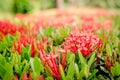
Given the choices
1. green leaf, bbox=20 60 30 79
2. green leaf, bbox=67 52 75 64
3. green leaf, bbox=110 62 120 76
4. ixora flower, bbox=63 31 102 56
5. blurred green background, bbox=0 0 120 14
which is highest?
ixora flower, bbox=63 31 102 56

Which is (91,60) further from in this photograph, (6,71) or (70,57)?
(6,71)

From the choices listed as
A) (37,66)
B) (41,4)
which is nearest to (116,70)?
(37,66)

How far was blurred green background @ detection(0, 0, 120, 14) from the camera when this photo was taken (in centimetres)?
1805

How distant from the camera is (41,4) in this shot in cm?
2381

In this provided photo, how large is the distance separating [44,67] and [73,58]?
286 mm

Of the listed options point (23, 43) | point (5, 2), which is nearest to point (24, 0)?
point (5, 2)

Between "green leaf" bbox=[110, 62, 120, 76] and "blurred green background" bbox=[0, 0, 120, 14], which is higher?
"green leaf" bbox=[110, 62, 120, 76]

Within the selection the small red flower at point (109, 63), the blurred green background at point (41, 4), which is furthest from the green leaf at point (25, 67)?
the blurred green background at point (41, 4)

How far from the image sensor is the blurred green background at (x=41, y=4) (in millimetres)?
18048

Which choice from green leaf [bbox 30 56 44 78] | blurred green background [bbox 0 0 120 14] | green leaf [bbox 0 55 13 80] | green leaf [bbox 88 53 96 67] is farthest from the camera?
blurred green background [bbox 0 0 120 14]

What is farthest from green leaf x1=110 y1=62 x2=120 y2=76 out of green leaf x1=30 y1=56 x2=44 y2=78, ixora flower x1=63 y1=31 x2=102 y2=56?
green leaf x1=30 y1=56 x2=44 y2=78

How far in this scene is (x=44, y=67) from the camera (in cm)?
246

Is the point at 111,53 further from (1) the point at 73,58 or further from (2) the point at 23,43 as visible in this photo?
(2) the point at 23,43

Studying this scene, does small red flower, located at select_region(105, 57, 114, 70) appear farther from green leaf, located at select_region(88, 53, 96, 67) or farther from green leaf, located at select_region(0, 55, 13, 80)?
green leaf, located at select_region(0, 55, 13, 80)
